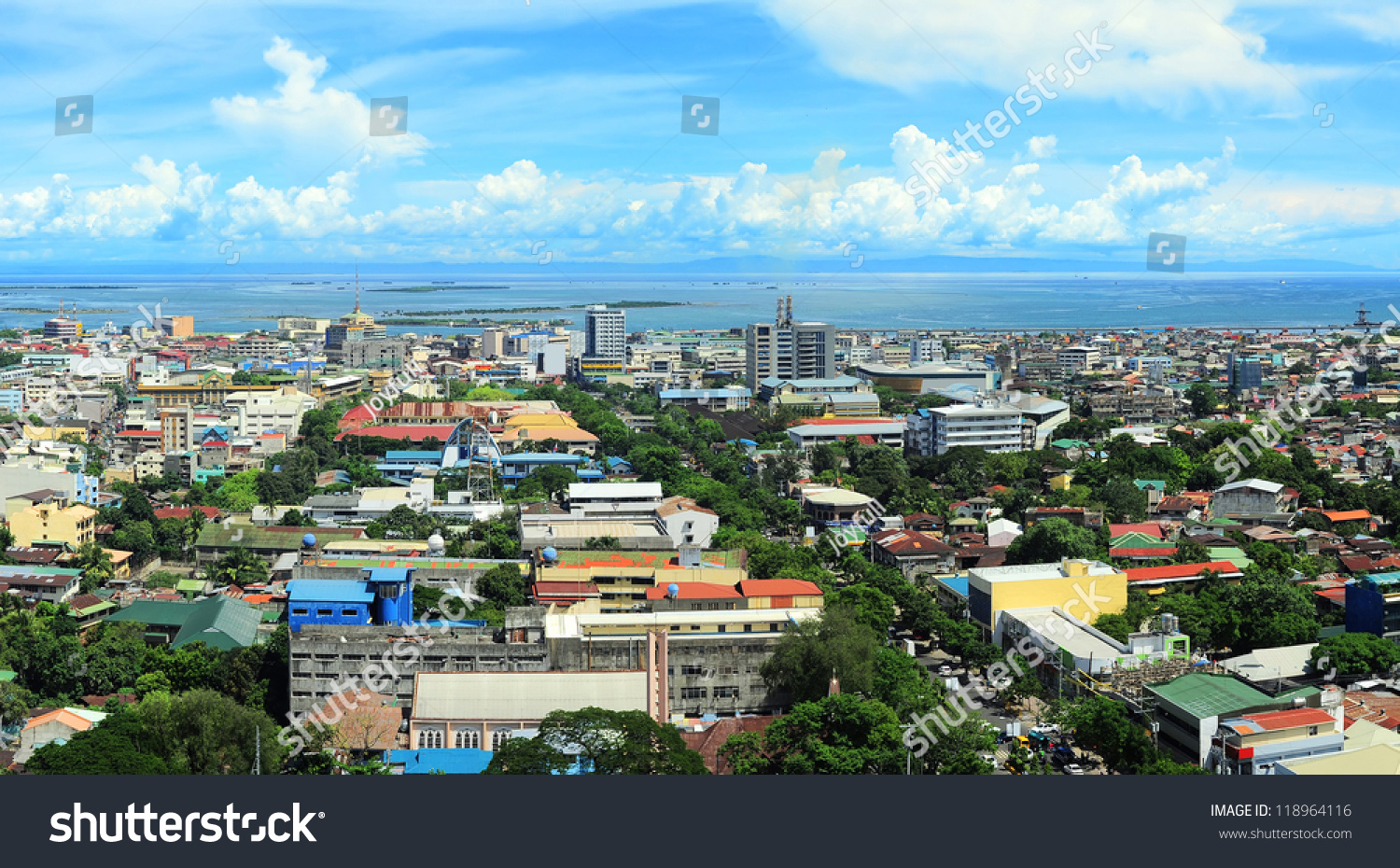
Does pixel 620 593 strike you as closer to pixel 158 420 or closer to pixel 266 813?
pixel 266 813

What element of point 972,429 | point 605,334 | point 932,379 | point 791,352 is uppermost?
point 605,334

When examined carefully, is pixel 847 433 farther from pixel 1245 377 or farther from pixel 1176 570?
pixel 1245 377

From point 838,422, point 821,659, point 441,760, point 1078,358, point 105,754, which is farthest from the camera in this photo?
point 1078,358

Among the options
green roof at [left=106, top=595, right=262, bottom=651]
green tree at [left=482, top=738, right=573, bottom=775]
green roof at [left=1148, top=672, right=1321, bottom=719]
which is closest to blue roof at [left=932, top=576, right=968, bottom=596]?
green roof at [left=1148, top=672, right=1321, bottom=719]

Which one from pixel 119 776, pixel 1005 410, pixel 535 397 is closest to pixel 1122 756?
pixel 119 776

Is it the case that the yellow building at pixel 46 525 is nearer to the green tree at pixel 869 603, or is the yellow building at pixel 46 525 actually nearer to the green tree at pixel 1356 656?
the green tree at pixel 869 603

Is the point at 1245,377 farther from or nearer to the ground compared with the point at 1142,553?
farther from the ground

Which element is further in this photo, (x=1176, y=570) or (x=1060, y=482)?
(x=1060, y=482)

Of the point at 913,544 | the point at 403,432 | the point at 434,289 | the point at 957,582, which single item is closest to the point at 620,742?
the point at 957,582
